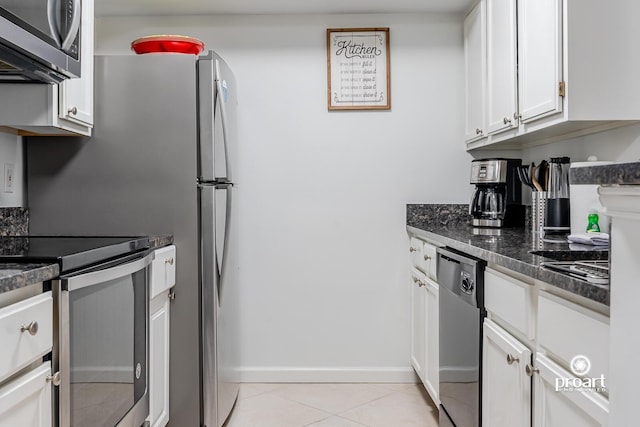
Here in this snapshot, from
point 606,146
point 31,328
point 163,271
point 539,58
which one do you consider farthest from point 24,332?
point 606,146

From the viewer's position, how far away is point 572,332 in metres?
1.13

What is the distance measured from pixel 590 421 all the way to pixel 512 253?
2.02 ft

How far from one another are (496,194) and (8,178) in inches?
89.4

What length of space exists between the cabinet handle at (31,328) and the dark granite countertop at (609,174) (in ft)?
3.71

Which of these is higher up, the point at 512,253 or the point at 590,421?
the point at 512,253

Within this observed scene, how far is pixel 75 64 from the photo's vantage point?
1.85m

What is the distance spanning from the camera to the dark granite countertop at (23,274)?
1.15 m

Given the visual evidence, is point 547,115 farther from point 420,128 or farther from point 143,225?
point 143,225

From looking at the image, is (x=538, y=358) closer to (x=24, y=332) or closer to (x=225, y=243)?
(x=24, y=332)

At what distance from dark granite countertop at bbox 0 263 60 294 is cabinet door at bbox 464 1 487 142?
2153 millimetres

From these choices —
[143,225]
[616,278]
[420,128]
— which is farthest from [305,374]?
[616,278]

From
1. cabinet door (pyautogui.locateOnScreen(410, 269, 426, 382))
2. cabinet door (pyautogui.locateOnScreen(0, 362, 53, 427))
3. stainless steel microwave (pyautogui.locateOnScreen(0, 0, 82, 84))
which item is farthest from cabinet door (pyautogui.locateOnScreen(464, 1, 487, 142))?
cabinet door (pyautogui.locateOnScreen(0, 362, 53, 427))

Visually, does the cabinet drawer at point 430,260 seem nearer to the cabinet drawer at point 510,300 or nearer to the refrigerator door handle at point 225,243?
the cabinet drawer at point 510,300

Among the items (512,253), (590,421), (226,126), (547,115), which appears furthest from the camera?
(226,126)
